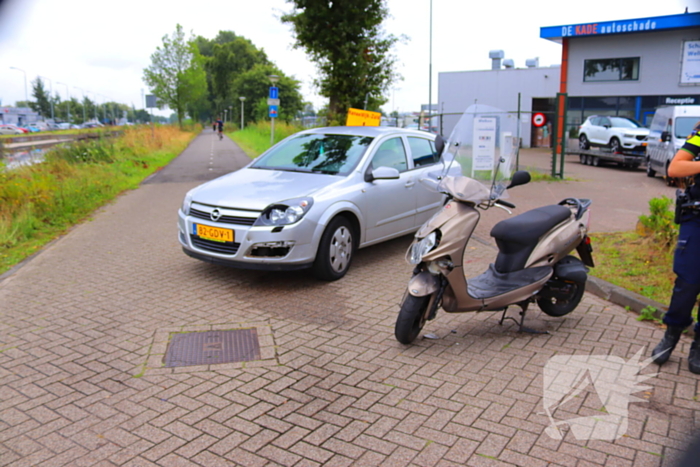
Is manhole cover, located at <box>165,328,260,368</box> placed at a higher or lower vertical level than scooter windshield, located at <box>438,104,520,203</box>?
lower

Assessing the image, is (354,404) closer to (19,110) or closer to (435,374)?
(435,374)

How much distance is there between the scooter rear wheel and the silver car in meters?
1.39

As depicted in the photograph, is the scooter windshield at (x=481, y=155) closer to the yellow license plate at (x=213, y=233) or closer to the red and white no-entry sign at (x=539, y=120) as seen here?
the yellow license plate at (x=213, y=233)

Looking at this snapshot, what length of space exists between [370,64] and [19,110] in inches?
3545

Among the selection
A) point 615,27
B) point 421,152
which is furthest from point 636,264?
point 615,27

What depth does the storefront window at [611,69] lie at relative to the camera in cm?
3022

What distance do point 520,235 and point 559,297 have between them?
2.25 feet

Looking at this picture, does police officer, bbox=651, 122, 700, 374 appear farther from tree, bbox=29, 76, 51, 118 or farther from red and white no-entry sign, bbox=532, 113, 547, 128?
tree, bbox=29, 76, 51, 118

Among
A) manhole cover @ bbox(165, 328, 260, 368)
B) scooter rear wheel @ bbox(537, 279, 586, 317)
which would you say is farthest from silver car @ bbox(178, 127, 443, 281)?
scooter rear wheel @ bbox(537, 279, 586, 317)

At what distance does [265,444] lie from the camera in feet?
10.4

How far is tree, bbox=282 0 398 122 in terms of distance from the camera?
1719 centimetres

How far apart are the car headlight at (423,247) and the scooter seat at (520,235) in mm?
764

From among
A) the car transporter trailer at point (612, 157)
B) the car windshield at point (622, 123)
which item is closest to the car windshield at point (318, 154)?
the car transporter trailer at point (612, 157)

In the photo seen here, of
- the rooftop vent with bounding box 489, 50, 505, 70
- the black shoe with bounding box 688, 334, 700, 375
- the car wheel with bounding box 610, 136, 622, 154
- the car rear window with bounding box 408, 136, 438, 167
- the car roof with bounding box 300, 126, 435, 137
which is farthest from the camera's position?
the rooftop vent with bounding box 489, 50, 505, 70
